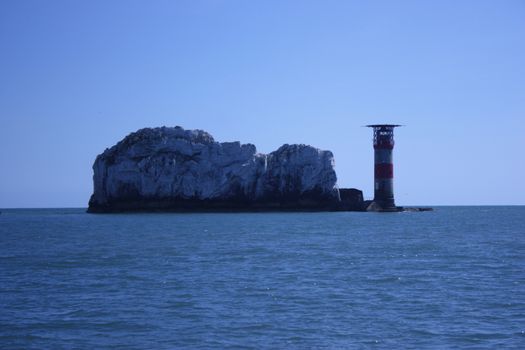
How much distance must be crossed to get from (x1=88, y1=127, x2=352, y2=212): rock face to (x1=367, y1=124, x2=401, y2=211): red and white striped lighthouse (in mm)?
7328

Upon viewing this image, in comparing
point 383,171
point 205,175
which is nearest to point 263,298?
point 383,171

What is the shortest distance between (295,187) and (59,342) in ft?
293

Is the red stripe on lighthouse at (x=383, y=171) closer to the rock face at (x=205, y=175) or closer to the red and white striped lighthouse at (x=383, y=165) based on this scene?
the red and white striped lighthouse at (x=383, y=165)

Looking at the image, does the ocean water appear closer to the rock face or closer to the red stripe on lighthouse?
the red stripe on lighthouse

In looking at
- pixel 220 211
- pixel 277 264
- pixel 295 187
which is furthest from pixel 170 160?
pixel 277 264

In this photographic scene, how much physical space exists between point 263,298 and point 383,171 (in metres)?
79.6

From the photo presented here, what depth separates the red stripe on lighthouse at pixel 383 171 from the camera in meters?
101

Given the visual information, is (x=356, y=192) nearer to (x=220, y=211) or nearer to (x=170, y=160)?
(x=220, y=211)

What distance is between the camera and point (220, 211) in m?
108

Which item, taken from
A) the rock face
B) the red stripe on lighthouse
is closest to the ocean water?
the red stripe on lighthouse

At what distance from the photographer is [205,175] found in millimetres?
104125

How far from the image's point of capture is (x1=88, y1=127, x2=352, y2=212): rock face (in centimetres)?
10406

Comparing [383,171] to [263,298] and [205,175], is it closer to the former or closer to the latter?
[205,175]

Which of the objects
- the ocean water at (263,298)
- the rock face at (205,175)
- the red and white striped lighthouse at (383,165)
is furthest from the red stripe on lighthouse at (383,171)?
the ocean water at (263,298)
